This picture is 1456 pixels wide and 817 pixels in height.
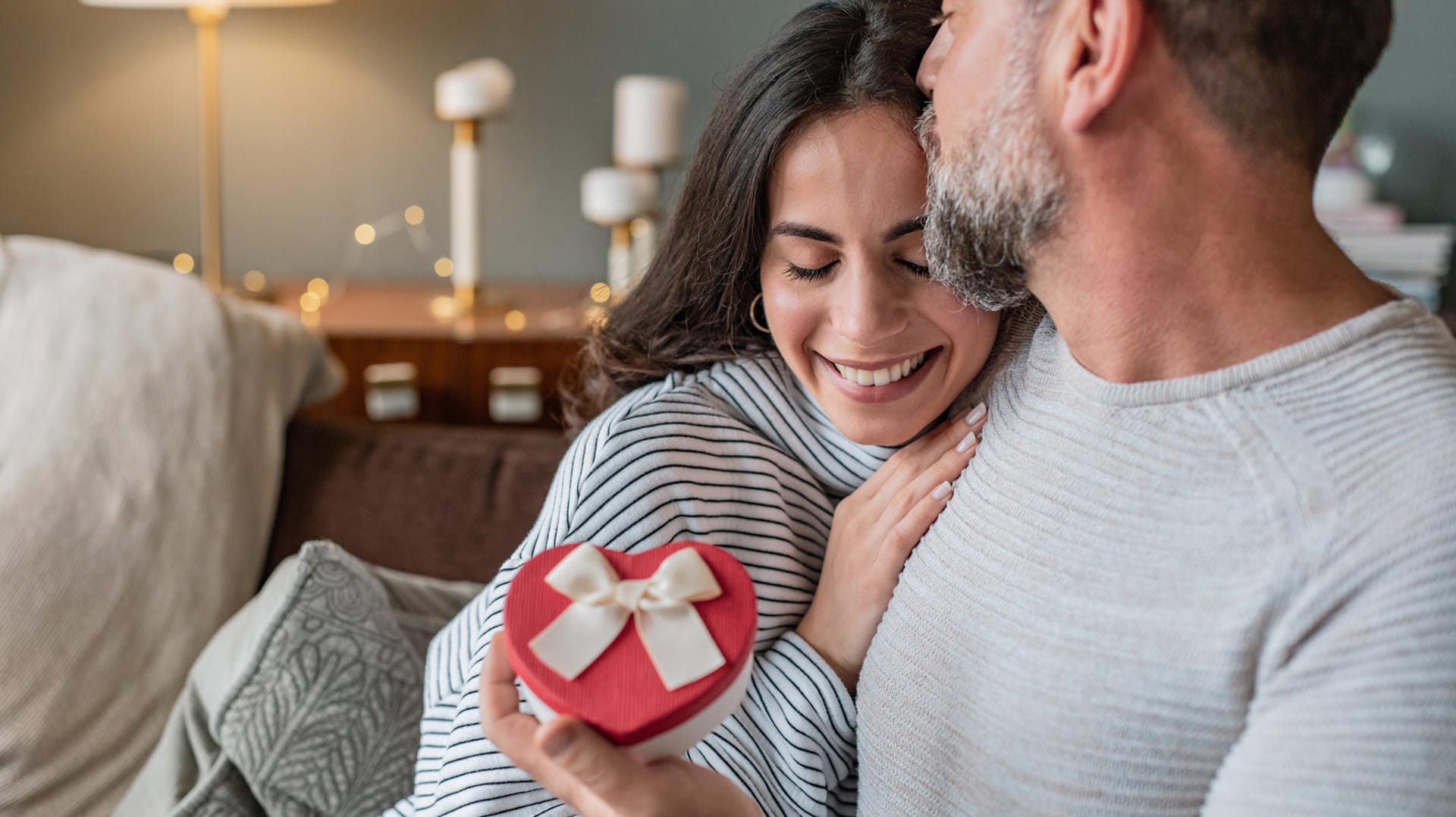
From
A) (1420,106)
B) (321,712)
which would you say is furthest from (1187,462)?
(1420,106)

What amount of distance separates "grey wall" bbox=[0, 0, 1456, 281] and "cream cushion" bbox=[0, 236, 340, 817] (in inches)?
44.1

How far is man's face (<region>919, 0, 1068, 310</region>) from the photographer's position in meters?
0.93

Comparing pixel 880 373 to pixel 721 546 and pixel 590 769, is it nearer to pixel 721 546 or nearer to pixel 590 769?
pixel 721 546

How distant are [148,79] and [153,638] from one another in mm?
1675

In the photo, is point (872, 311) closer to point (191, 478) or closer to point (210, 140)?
point (191, 478)

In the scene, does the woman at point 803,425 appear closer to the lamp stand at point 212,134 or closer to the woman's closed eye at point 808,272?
the woman's closed eye at point 808,272

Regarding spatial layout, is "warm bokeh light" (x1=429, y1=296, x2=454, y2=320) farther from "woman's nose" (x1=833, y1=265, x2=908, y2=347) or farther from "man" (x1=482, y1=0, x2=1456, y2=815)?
"man" (x1=482, y1=0, x2=1456, y2=815)

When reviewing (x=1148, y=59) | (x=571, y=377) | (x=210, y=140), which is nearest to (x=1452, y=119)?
(x=571, y=377)

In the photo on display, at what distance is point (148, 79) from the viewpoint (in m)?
2.82

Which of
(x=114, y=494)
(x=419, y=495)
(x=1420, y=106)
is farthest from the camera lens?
(x=1420, y=106)

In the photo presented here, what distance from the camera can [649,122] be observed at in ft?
8.70

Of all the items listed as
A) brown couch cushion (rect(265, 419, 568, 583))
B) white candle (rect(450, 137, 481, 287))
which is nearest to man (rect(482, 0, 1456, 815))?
brown couch cushion (rect(265, 419, 568, 583))

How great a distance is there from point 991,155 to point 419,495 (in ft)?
3.51

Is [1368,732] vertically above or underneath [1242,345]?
underneath
